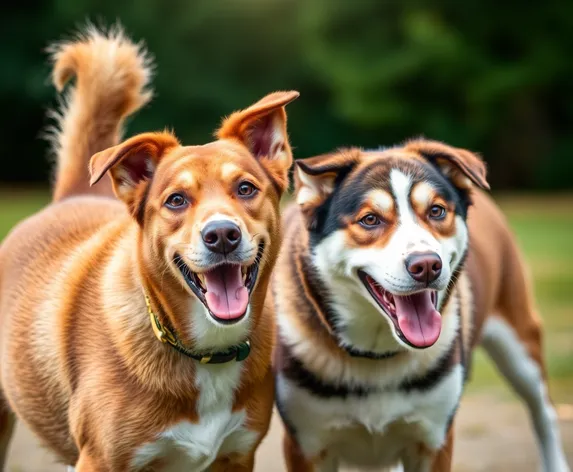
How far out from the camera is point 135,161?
4098 millimetres

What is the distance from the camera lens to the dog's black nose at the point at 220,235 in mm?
3658

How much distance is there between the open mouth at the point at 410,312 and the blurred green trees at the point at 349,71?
23.6 m

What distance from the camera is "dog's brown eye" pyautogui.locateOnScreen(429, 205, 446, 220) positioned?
4262 millimetres

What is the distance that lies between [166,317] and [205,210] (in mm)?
521

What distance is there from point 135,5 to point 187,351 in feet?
95.8

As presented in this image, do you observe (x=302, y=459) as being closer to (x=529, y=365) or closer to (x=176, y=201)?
(x=176, y=201)

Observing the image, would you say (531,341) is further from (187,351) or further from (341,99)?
(341,99)

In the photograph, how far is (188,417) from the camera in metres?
3.92

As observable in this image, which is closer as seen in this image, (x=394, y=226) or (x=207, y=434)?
(x=207, y=434)

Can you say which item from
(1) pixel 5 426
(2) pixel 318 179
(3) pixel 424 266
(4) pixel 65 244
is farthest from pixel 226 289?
(1) pixel 5 426

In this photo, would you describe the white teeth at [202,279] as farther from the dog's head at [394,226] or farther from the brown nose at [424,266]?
the brown nose at [424,266]

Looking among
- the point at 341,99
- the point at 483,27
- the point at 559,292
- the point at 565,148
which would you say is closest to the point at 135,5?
the point at 341,99

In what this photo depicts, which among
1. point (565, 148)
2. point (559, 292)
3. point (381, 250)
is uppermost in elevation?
point (381, 250)

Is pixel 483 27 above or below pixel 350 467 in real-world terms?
below
